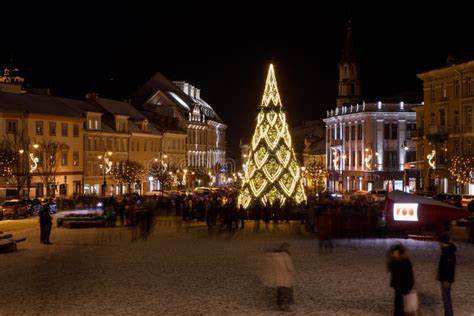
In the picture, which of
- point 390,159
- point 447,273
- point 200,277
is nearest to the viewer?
point 447,273

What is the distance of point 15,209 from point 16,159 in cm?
1391

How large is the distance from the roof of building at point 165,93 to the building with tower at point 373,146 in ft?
66.9

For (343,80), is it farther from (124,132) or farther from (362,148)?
(124,132)

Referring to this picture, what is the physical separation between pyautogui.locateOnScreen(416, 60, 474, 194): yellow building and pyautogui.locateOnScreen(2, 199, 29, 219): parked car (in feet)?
108

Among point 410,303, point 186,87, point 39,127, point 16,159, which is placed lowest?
point 410,303

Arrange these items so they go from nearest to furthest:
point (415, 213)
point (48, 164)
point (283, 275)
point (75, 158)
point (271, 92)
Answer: point (283, 275) → point (415, 213) → point (271, 92) → point (48, 164) → point (75, 158)

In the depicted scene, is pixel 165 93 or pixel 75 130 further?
pixel 165 93

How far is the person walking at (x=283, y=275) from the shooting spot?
15.8 meters

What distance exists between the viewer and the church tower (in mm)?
108438

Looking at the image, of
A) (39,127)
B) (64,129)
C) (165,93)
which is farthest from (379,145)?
(39,127)

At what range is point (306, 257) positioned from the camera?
25.3 metres

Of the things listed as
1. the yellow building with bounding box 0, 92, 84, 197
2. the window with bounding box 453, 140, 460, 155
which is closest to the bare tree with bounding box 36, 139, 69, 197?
the yellow building with bounding box 0, 92, 84, 197

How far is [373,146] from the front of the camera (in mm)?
93000

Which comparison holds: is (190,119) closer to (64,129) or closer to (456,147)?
(64,129)
